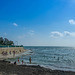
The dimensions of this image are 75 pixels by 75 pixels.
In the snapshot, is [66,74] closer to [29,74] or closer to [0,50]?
[29,74]

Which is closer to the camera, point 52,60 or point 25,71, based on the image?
point 25,71

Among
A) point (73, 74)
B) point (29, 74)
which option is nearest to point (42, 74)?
point (29, 74)

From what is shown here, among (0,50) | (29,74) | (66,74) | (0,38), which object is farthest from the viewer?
(0,38)

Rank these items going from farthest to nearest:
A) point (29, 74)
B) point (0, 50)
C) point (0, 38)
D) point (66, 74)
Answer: point (0, 38), point (0, 50), point (66, 74), point (29, 74)

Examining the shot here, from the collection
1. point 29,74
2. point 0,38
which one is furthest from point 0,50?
point 0,38

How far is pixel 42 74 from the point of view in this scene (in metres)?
13.3

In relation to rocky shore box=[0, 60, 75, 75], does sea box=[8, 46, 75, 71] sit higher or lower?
lower

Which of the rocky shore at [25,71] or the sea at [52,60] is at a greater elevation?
the rocky shore at [25,71]

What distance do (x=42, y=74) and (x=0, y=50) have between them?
3364 cm

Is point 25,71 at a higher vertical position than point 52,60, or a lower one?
higher

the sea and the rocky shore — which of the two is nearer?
the rocky shore

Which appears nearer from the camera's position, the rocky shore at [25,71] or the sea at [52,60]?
the rocky shore at [25,71]

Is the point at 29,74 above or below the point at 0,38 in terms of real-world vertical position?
below

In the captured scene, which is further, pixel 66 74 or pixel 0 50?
pixel 0 50
